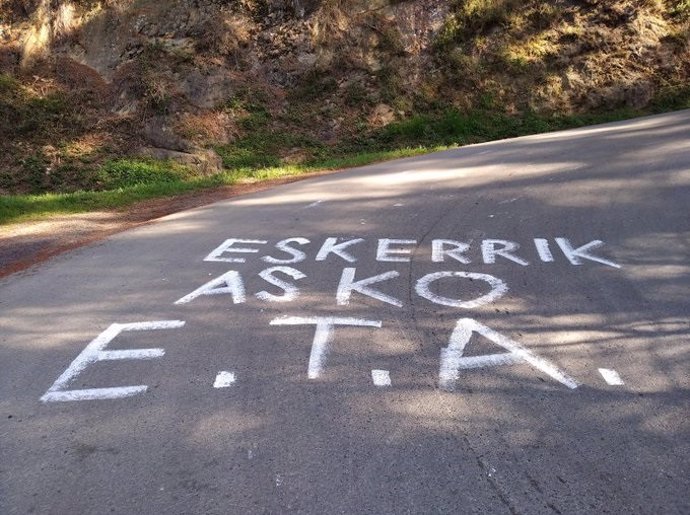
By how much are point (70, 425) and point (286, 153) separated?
1559 centimetres

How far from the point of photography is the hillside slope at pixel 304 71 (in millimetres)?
18922

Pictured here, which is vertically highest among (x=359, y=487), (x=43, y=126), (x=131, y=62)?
(x=131, y=62)

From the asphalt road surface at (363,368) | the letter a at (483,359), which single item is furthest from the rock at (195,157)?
the letter a at (483,359)

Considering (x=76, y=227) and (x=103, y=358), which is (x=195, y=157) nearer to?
(x=76, y=227)

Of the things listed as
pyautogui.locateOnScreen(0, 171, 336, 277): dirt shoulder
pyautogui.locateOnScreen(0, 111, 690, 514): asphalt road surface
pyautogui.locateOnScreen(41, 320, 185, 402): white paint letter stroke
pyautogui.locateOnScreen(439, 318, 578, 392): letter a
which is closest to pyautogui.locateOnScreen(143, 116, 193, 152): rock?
pyautogui.locateOnScreen(0, 171, 336, 277): dirt shoulder

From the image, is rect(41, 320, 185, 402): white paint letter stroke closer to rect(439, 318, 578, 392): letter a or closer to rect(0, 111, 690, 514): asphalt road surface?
rect(0, 111, 690, 514): asphalt road surface

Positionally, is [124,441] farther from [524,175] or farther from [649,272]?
[524,175]

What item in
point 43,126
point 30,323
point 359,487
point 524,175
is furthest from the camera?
point 43,126

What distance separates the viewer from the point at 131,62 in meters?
20.5

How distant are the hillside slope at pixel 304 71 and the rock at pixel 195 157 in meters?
0.05

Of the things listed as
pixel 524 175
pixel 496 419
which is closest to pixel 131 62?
pixel 524 175

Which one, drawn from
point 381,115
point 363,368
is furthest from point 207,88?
point 363,368

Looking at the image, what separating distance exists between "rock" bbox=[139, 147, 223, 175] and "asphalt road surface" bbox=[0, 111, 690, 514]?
9.11m

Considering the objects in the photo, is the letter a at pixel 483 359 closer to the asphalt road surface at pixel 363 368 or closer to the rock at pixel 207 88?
the asphalt road surface at pixel 363 368
